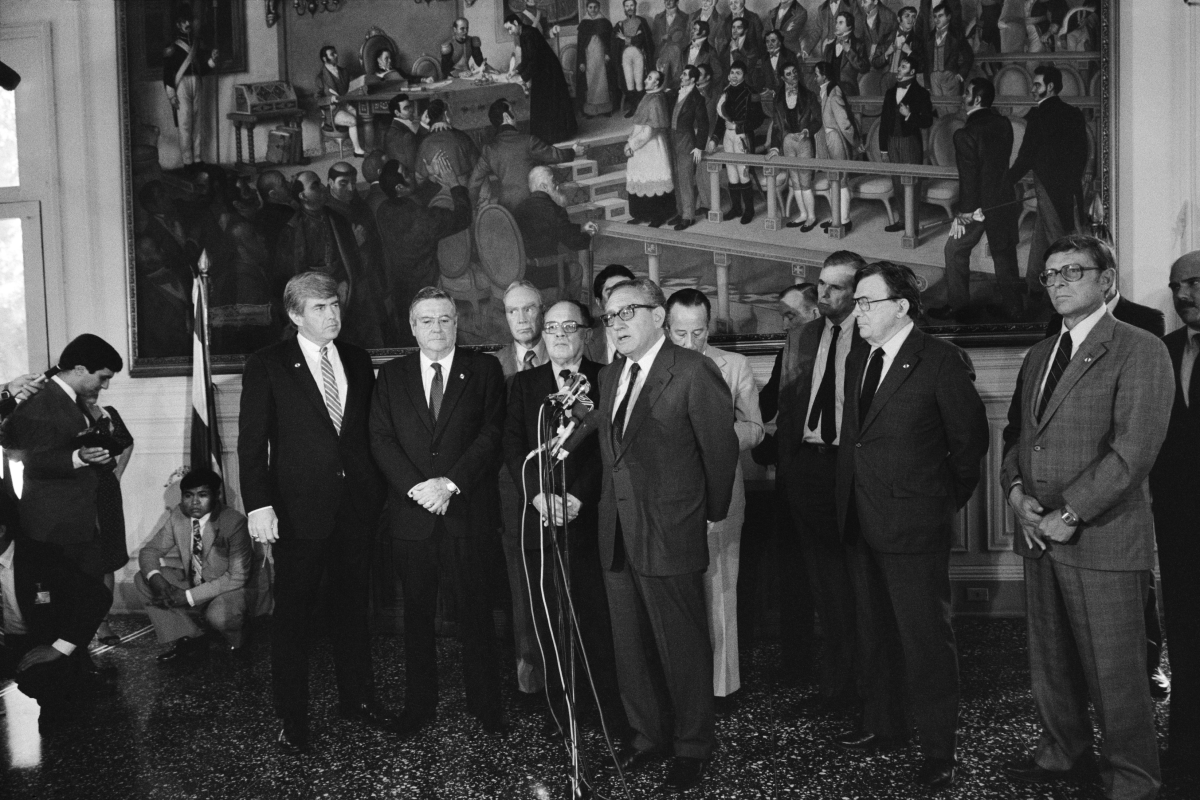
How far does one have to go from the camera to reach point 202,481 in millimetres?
4801

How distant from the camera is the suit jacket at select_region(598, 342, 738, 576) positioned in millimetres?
2834

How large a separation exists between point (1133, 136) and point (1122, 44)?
0.48m

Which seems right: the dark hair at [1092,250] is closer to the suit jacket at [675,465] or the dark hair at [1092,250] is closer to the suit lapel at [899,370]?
the suit lapel at [899,370]

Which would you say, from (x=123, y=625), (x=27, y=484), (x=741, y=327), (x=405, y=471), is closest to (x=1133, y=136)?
(x=741, y=327)

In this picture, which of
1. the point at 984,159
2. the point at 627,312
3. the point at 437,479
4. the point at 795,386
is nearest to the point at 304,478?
the point at 437,479

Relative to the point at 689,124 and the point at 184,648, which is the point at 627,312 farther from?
the point at 184,648

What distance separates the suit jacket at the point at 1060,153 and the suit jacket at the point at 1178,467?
72.4 inches

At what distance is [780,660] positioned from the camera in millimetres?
4250

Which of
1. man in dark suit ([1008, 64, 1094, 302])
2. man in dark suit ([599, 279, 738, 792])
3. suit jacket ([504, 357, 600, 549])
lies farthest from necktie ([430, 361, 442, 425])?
man in dark suit ([1008, 64, 1094, 302])

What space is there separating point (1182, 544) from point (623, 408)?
1.89m

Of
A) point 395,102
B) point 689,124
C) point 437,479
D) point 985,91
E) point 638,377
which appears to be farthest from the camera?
point 395,102

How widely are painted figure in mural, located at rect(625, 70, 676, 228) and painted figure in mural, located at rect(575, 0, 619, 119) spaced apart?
0.20m

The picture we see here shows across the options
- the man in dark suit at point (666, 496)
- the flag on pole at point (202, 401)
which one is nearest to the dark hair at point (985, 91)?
the man in dark suit at point (666, 496)

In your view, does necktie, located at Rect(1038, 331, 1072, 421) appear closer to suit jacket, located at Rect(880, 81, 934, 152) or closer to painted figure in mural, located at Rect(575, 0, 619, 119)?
suit jacket, located at Rect(880, 81, 934, 152)
